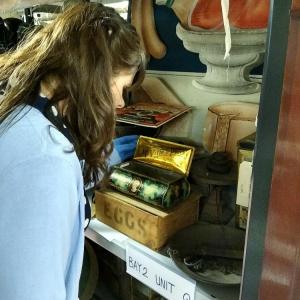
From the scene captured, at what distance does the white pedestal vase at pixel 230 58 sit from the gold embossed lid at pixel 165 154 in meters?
0.27

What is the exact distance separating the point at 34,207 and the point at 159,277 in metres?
0.38

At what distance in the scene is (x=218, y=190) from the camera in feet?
3.09

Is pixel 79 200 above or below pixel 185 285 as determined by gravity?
above

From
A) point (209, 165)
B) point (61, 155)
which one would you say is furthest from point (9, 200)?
point (209, 165)

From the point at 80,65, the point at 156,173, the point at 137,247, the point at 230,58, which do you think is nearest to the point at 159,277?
the point at 137,247

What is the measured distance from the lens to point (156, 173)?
3.15ft

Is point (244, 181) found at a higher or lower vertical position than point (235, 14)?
lower

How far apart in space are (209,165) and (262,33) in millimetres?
407

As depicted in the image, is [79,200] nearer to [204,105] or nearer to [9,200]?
[9,200]

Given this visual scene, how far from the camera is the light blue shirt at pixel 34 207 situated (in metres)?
0.55

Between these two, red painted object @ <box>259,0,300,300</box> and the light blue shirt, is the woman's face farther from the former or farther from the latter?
red painted object @ <box>259,0,300,300</box>

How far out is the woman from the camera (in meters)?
0.56

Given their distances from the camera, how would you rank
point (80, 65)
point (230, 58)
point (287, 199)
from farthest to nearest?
1. point (230, 58)
2. point (80, 65)
3. point (287, 199)

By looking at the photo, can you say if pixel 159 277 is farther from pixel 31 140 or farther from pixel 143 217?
pixel 31 140
